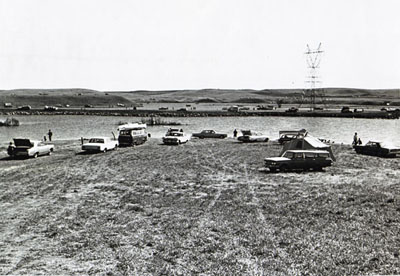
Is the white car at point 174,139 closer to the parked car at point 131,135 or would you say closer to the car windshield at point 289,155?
the parked car at point 131,135

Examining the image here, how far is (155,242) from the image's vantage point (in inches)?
526

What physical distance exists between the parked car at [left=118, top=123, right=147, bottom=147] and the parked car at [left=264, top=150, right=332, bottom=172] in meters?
18.5

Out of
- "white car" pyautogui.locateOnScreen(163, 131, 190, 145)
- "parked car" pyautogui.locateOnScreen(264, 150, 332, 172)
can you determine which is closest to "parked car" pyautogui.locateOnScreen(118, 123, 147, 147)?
"white car" pyautogui.locateOnScreen(163, 131, 190, 145)

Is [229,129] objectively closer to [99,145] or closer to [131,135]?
[131,135]

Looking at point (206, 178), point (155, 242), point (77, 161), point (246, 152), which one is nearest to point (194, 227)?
point (155, 242)

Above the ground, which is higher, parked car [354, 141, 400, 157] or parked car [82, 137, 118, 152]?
parked car [82, 137, 118, 152]

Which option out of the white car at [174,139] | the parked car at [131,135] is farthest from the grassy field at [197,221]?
the white car at [174,139]

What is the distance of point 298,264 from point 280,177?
12.9 meters

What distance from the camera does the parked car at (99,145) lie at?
35062 mm

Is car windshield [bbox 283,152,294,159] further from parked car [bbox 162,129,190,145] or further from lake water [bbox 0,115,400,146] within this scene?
lake water [bbox 0,115,400,146]

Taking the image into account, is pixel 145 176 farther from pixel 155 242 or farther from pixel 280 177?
pixel 155 242

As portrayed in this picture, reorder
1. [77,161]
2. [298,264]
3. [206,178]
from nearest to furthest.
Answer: [298,264], [206,178], [77,161]

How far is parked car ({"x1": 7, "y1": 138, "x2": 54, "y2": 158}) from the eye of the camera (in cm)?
3194

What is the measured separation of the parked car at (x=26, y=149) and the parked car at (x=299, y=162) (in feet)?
62.3
